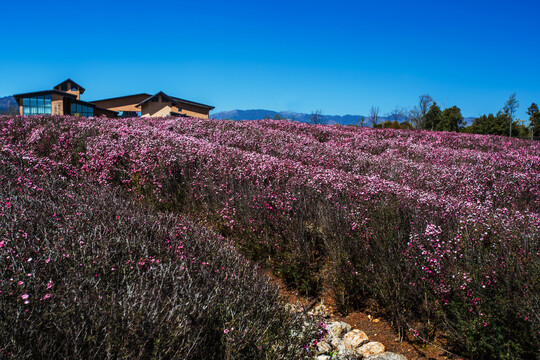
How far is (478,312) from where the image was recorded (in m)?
2.84

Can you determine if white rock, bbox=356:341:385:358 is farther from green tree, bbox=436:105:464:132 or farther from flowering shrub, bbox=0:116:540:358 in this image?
green tree, bbox=436:105:464:132

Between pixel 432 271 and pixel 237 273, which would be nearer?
pixel 237 273

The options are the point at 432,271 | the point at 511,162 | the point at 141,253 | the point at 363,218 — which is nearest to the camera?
the point at 141,253

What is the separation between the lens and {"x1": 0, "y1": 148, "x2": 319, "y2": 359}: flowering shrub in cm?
168

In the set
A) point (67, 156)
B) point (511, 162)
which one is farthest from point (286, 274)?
point (511, 162)

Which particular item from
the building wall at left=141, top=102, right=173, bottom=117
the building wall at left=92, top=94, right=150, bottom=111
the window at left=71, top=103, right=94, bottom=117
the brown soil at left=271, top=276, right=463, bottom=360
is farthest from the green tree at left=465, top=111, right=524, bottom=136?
the window at left=71, top=103, right=94, bottom=117

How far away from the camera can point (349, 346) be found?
3.30 metres

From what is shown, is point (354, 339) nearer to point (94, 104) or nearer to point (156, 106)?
point (156, 106)

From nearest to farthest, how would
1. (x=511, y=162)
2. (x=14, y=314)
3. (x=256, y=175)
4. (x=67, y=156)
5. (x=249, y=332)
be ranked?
(x=14, y=314) < (x=249, y=332) < (x=256, y=175) < (x=67, y=156) < (x=511, y=162)

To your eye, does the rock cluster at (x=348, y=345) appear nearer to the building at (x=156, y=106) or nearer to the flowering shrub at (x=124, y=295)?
the flowering shrub at (x=124, y=295)

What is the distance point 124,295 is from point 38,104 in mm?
57495

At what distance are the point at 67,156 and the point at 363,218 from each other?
6671 millimetres

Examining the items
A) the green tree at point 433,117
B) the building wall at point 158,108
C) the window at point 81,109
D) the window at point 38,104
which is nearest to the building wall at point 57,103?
the window at point 38,104

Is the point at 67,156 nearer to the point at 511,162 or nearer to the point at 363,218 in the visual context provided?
the point at 363,218
